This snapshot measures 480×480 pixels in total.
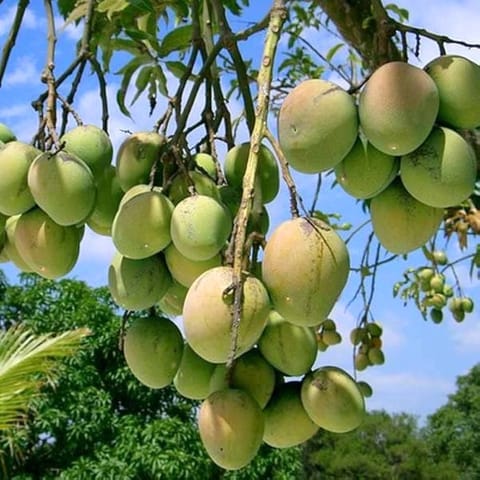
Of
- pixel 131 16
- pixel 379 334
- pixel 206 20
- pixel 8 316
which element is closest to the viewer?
pixel 206 20

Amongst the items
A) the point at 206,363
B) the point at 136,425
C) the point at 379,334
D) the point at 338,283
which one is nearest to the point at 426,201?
the point at 338,283

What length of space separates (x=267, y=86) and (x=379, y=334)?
215cm

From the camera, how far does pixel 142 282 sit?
678mm

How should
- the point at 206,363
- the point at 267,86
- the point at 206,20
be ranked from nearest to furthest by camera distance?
the point at 267,86, the point at 206,363, the point at 206,20

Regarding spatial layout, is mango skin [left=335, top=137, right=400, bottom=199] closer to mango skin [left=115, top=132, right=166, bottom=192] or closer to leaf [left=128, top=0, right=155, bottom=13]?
mango skin [left=115, top=132, right=166, bottom=192]

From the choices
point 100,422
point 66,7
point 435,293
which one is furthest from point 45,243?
point 100,422

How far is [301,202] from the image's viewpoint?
58 centimetres

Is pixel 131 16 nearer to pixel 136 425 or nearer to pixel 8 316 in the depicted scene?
pixel 136 425

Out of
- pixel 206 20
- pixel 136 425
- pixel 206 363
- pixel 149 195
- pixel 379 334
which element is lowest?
pixel 206 363

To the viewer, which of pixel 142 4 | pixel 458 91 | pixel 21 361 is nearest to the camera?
pixel 458 91

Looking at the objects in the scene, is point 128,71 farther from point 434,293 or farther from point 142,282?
point 434,293

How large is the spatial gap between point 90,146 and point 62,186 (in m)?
0.09

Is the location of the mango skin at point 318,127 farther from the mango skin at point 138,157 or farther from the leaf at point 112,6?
the leaf at point 112,6

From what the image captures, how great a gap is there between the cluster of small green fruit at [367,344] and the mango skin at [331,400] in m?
1.89
